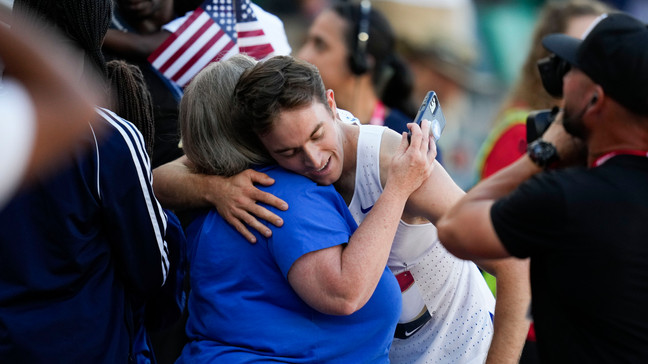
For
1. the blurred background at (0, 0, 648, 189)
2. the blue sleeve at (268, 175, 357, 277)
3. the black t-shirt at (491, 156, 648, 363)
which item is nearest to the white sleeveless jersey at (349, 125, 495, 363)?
the blue sleeve at (268, 175, 357, 277)

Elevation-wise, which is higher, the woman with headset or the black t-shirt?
the black t-shirt

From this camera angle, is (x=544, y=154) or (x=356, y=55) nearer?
(x=544, y=154)

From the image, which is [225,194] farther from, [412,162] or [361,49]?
[361,49]

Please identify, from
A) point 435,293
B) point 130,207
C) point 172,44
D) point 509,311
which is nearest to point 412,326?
point 435,293

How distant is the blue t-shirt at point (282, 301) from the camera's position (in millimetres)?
2094

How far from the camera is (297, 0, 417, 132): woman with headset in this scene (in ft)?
14.8

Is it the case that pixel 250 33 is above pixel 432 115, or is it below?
below

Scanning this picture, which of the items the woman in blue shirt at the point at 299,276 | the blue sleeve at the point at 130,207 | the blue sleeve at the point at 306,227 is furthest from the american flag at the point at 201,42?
the blue sleeve at the point at 306,227

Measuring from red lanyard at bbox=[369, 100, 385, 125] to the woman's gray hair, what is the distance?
7.35 ft

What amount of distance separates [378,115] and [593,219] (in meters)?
3.11

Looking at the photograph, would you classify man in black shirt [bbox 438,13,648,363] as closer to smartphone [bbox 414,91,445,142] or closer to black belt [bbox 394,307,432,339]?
smartphone [bbox 414,91,445,142]

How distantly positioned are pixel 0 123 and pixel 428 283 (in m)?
1.72

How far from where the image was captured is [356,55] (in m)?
4.50

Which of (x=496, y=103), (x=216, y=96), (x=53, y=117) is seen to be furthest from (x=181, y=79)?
(x=496, y=103)
